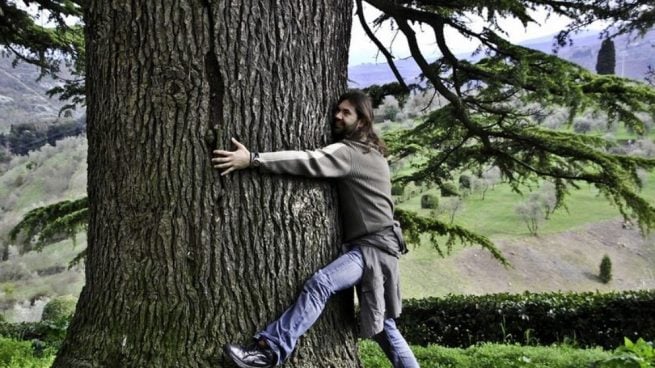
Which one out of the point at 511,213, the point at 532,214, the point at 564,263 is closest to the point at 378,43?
the point at 564,263

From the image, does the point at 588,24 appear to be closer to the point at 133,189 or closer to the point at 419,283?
the point at 133,189

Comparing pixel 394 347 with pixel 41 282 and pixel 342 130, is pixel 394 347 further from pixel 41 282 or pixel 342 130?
pixel 41 282

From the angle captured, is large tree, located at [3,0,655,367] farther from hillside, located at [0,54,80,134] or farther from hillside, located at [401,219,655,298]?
hillside, located at [0,54,80,134]

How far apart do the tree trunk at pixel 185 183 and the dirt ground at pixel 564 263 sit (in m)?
24.7

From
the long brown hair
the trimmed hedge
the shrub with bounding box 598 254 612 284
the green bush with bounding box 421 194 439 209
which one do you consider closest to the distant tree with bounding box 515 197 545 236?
the green bush with bounding box 421 194 439 209

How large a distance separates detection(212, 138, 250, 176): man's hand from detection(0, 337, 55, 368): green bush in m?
3.01

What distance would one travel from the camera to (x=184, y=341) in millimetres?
2541

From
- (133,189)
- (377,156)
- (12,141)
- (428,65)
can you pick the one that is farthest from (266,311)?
(12,141)

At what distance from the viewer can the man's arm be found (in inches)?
99.4

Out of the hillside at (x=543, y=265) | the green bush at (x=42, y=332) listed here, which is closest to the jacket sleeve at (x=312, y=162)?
the green bush at (x=42, y=332)

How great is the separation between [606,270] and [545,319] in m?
20.7

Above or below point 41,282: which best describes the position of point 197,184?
above

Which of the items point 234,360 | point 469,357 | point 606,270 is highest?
point 234,360

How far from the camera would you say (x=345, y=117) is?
2.92 m
